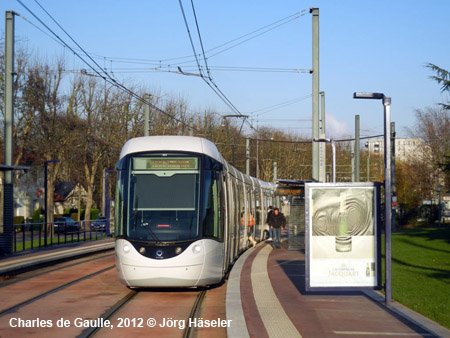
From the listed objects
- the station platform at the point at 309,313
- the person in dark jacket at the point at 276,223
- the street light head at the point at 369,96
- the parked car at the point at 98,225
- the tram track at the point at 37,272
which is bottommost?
the tram track at the point at 37,272

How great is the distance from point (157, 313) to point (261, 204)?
20.6 metres

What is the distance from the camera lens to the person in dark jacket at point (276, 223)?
2745 centimetres

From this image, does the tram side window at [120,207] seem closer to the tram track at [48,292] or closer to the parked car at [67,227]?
the tram track at [48,292]

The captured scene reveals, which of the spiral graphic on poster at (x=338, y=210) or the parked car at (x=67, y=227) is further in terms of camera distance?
the parked car at (x=67, y=227)

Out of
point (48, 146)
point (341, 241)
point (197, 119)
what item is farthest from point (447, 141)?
point (341, 241)

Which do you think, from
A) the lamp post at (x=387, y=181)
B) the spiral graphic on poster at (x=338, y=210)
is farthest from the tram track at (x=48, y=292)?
the lamp post at (x=387, y=181)

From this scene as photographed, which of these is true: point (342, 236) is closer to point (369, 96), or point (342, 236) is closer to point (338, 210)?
point (338, 210)

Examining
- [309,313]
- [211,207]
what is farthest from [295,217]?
[309,313]

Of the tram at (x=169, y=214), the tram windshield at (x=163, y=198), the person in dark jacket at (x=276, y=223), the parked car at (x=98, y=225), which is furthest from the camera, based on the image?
the parked car at (x=98, y=225)

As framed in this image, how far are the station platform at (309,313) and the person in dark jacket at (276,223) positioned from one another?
448 inches

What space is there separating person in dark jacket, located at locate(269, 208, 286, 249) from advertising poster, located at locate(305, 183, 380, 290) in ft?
50.0

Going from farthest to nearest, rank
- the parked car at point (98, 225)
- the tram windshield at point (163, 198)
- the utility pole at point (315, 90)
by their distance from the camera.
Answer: the parked car at point (98, 225), the utility pole at point (315, 90), the tram windshield at point (163, 198)

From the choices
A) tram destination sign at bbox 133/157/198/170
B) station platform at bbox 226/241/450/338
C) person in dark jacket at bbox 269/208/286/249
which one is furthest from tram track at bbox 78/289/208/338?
person in dark jacket at bbox 269/208/286/249

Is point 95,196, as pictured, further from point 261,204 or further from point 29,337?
point 29,337
